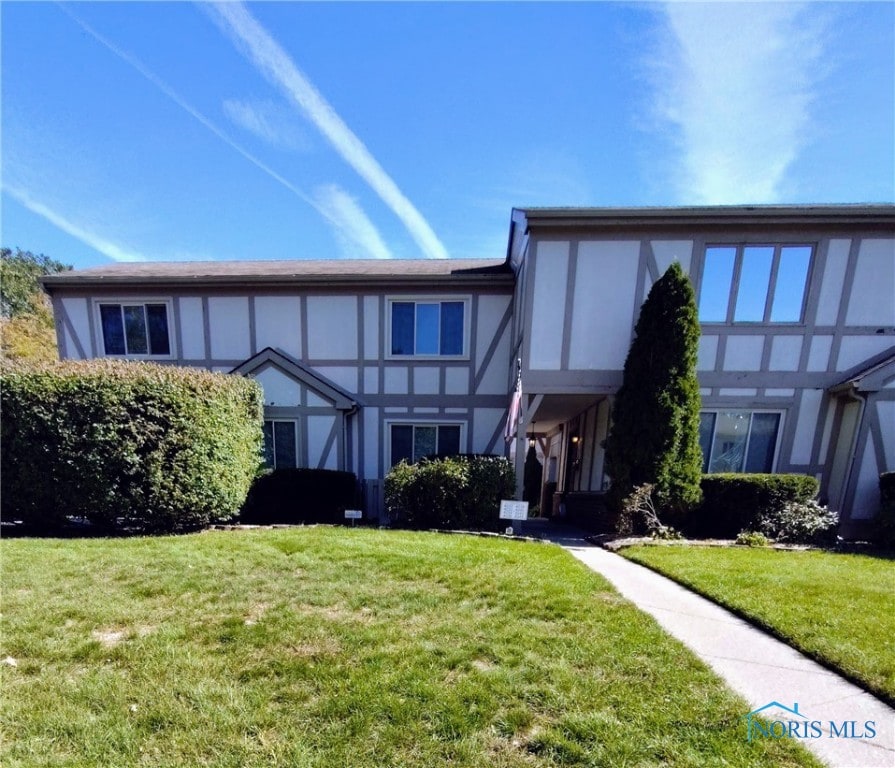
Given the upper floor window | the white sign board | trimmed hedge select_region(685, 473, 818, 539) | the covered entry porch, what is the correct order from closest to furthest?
the white sign board → trimmed hedge select_region(685, 473, 818, 539) → the upper floor window → the covered entry porch

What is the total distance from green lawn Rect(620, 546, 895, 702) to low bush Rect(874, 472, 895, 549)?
1296 mm

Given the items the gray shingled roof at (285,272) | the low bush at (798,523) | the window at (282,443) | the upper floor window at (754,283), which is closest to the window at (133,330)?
the gray shingled roof at (285,272)

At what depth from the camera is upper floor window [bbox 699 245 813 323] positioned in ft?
23.2

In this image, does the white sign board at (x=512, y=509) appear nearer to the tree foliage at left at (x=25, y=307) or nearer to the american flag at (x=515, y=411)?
the american flag at (x=515, y=411)

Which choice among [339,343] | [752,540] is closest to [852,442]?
[752,540]

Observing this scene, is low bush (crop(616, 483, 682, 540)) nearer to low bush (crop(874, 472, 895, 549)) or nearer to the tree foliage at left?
low bush (crop(874, 472, 895, 549))

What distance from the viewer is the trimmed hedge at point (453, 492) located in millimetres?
6715

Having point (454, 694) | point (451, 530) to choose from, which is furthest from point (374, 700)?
point (451, 530)

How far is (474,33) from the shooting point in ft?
18.5

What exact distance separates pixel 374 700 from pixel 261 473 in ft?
21.8

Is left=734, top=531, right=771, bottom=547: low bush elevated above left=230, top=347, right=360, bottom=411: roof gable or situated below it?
below

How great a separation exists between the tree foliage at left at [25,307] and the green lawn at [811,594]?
27.0 metres

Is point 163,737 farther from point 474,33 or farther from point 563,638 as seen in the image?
point 474,33

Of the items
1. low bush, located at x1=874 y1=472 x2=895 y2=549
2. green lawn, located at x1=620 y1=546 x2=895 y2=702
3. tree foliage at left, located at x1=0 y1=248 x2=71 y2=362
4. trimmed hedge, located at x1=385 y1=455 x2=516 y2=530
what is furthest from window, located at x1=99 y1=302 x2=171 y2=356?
low bush, located at x1=874 y1=472 x2=895 y2=549
